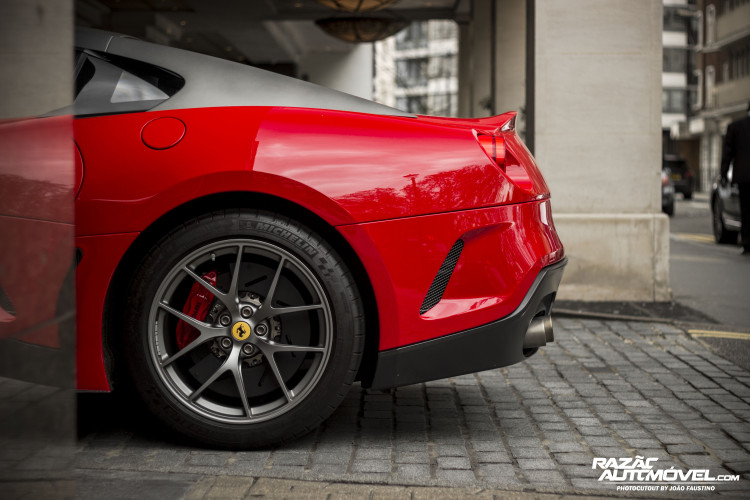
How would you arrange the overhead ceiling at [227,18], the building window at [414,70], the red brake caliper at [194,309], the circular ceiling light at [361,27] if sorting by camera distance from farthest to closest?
the building window at [414,70] → the overhead ceiling at [227,18] → the circular ceiling light at [361,27] → the red brake caliper at [194,309]

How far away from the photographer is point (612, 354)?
546 centimetres

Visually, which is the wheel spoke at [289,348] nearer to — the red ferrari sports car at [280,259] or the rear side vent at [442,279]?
the red ferrari sports car at [280,259]

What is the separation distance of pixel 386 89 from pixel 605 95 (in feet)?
240

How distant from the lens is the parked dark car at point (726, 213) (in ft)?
45.4

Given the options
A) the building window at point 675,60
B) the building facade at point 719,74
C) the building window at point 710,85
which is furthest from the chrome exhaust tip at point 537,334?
the building window at point 675,60

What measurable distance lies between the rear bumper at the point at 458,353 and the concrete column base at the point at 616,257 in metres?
3.92

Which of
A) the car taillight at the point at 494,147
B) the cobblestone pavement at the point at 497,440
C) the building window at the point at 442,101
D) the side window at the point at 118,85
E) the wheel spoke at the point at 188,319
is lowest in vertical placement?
the cobblestone pavement at the point at 497,440

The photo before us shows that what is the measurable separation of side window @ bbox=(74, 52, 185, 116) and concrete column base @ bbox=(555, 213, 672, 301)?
438 cm

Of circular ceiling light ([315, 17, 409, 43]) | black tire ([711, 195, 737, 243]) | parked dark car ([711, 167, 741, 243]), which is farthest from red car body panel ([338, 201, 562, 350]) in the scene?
circular ceiling light ([315, 17, 409, 43])

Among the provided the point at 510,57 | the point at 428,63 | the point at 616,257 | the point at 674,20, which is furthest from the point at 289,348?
the point at 428,63

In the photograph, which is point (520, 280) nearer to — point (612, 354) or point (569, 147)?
point (612, 354)

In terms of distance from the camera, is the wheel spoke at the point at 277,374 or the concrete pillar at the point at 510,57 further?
the concrete pillar at the point at 510,57

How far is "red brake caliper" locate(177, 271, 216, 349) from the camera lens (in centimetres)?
350

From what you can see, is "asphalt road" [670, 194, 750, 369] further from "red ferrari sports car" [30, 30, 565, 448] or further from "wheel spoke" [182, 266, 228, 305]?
"wheel spoke" [182, 266, 228, 305]
